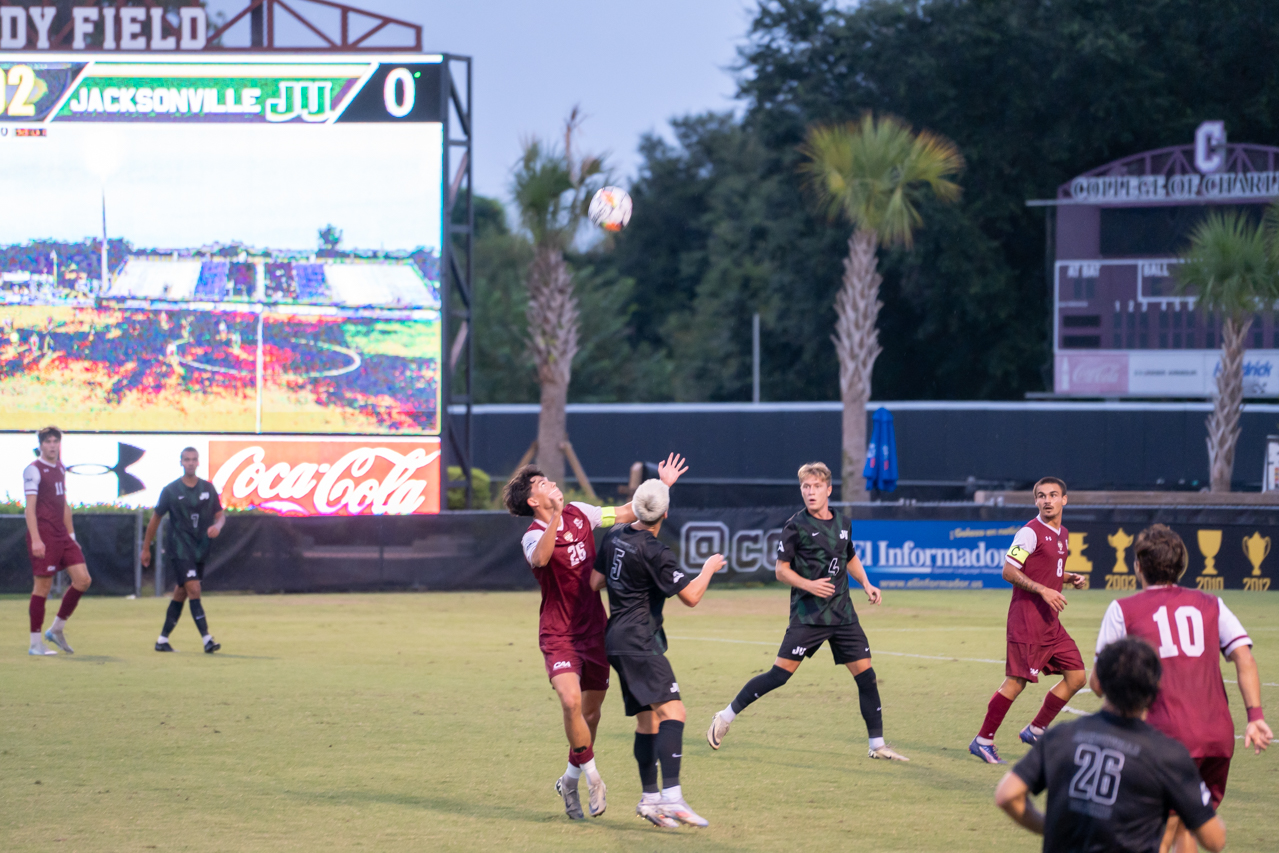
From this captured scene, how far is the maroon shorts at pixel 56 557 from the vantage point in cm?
1345

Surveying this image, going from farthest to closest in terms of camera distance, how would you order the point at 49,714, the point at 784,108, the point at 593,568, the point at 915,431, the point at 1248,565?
the point at 784,108 → the point at 915,431 → the point at 1248,565 → the point at 49,714 → the point at 593,568

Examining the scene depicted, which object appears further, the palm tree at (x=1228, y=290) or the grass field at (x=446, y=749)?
the palm tree at (x=1228, y=290)

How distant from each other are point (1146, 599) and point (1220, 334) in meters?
27.5

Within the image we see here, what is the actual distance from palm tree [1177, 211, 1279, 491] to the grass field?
11399 mm

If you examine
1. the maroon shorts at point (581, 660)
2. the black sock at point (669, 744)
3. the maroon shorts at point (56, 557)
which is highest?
the maroon shorts at point (581, 660)

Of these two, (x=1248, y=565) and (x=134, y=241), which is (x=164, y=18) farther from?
(x=1248, y=565)

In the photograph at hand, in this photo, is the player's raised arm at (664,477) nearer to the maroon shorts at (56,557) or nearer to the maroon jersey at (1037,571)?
the maroon jersey at (1037,571)

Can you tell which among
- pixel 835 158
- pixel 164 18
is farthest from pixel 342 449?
pixel 835 158

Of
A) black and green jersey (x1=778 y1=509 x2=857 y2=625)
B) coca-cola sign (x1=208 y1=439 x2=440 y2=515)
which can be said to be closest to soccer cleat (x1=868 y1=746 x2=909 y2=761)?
black and green jersey (x1=778 y1=509 x2=857 y2=625)

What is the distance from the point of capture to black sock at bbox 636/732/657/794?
7.08m

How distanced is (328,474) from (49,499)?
1026 cm

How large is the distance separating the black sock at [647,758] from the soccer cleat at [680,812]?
9cm

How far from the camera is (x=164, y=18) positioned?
2455 cm

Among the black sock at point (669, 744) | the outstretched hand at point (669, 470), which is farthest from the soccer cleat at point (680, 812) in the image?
the outstretched hand at point (669, 470)
